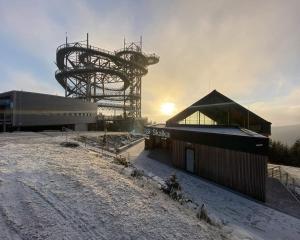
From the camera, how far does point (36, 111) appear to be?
29969 mm

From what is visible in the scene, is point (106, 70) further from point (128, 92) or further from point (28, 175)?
point (28, 175)

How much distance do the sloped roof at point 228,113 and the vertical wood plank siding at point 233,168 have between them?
3639 millimetres

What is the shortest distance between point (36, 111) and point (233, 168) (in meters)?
26.2

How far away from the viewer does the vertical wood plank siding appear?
13853 millimetres

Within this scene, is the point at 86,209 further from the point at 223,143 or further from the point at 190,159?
the point at 190,159

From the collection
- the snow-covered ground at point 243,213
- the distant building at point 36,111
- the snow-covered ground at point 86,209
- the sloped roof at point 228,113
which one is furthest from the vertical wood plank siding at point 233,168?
the distant building at point 36,111

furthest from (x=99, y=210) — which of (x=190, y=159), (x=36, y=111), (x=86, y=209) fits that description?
(x=36, y=111)

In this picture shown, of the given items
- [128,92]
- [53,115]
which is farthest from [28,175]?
[128,92]

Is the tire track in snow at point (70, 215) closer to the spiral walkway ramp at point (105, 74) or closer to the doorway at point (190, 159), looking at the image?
the doorway at point (190, 159)

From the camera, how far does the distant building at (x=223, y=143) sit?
14.1 m

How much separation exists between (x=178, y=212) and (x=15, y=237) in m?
5.46

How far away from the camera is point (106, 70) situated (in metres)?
49.5

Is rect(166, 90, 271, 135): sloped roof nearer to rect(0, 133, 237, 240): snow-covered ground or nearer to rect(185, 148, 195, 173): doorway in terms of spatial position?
rect(185, 148, 195, 173): doorway

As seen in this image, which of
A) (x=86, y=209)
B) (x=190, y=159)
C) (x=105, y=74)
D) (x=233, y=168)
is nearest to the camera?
(x=86, y=209)
